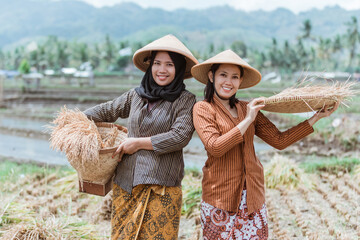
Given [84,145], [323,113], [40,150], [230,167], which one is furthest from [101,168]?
[40,150]

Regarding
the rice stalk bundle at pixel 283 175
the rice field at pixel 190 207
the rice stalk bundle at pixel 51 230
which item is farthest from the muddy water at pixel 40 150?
the rice stalk bundle at pixel 51 230

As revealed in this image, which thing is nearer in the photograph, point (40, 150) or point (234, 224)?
point (234, 224)

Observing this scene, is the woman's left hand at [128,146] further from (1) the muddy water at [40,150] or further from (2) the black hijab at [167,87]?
(1) the muddy water at [40,150]

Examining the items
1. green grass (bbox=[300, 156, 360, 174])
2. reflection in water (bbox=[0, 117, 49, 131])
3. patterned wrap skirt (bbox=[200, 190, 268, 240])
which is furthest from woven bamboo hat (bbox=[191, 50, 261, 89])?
reflection in water (bbox=[0, 117, 49, 131])

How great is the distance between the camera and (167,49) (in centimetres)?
191

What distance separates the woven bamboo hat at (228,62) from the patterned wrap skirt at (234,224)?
0.65 metres

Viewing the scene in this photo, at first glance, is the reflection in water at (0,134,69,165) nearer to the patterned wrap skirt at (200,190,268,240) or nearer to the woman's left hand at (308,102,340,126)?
the patterned wrap skirt at (200,190,268,240)

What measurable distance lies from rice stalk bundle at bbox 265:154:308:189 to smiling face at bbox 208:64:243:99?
256 cm

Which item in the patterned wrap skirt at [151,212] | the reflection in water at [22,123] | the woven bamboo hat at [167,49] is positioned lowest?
the reflection in water at [22,123]

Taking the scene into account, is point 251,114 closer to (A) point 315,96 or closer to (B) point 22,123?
(A) point 315,96

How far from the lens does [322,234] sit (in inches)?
113

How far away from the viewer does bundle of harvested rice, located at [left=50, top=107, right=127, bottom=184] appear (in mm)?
1862

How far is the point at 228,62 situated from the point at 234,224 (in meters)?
0.85

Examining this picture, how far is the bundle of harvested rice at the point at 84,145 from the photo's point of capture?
186 cm
